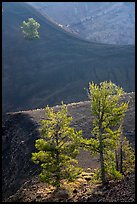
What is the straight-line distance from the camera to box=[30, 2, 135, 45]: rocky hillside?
465ft

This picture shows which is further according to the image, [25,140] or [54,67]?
[54,67]

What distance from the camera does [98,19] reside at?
155250 millimetres

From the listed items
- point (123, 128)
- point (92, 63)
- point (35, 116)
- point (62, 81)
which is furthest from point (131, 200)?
point (92, 63)

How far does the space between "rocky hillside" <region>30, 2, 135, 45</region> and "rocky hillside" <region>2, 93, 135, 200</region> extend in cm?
8874

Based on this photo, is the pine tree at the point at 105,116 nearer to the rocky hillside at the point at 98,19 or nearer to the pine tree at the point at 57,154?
the pine tree at the point at 57,154

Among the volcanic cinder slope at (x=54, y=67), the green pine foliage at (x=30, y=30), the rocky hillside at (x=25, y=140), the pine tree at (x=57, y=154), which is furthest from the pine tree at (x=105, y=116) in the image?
the green pine foliage at (x=30, y=30)

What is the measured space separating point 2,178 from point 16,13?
3810 inches

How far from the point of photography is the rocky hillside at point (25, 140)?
36594 mm

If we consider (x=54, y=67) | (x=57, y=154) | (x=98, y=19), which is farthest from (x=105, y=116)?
(x=98, y=19)

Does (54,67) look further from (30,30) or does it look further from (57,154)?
(57,154)

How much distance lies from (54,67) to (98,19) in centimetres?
6563

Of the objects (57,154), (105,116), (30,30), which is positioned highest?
(30,30)

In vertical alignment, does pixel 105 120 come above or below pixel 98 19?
below

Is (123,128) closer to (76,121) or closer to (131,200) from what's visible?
(76,121)
